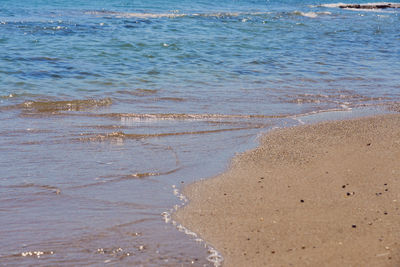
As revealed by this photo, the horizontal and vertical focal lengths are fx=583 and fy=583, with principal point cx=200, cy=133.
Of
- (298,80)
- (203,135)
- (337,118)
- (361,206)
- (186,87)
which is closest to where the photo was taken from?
(361,206)

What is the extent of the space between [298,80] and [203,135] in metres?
3.85

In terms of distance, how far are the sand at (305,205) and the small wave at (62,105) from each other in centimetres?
264

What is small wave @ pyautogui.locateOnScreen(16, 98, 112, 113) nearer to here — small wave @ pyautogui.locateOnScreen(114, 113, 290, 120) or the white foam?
small wave @ pyautogui.locateOnScreen(114, 113, 290, 120)

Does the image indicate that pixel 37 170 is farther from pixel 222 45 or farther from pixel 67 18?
pixel 67 18

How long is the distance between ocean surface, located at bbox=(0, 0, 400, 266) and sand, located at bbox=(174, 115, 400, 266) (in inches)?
9.7

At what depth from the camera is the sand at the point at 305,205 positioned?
3.98 m

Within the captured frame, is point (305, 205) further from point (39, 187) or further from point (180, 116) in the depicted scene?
point (180, 116)

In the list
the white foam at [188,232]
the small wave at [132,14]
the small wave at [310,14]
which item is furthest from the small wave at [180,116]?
the small wave at [310,14]

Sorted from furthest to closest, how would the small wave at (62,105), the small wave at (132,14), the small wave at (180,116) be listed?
the small wave at (132,14)
the small wave at (62,105)
the small wave at (180,116)

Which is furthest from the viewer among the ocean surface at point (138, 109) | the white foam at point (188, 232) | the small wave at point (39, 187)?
the small wave at point (39, 187)

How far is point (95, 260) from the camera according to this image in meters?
3.84

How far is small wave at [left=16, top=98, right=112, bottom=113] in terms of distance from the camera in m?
7.70

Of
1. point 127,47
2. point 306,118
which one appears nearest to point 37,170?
point 306,118

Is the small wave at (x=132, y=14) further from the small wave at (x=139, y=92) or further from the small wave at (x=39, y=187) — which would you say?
the small wave at (x=39, y=187)
